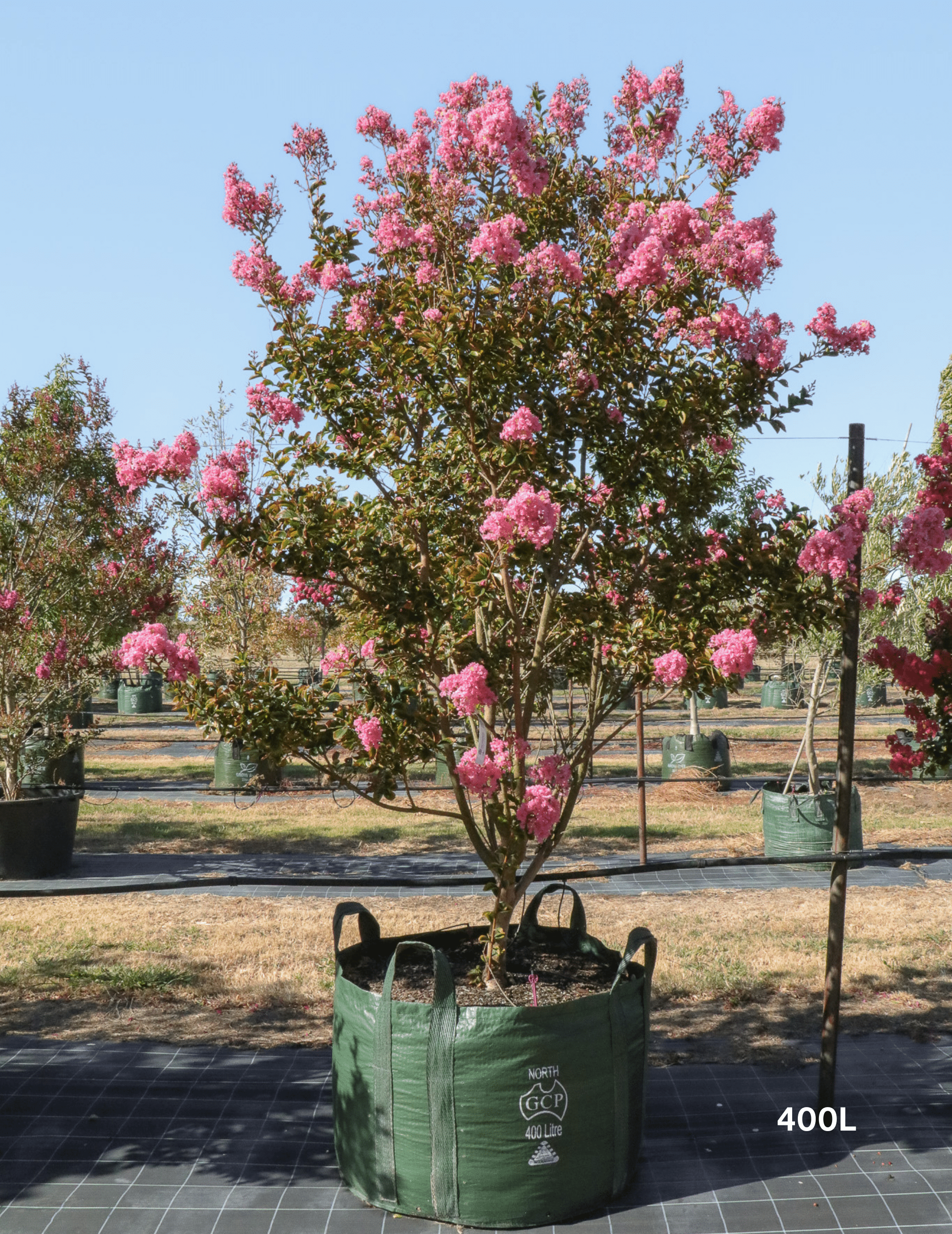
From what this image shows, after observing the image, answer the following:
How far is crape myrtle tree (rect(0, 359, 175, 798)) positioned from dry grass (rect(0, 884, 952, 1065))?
2.64m

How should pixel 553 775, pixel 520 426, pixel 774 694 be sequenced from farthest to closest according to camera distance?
pixel 774 694, pixel 553 775, pixel 520 426

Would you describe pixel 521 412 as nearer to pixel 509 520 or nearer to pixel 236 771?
pixel 509 520

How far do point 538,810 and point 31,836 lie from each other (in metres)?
7.38

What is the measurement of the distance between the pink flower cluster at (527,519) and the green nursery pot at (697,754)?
12.9 metres

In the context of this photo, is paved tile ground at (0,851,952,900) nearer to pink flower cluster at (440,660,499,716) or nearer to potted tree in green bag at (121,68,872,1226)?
potted tree in green bag at (121,68,872,1226)

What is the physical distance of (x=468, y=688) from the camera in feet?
12.9

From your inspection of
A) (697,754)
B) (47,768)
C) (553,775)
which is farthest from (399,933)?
(697,754)

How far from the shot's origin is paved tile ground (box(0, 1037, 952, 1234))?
13.5 ft

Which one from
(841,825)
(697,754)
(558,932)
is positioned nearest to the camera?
(841,825)

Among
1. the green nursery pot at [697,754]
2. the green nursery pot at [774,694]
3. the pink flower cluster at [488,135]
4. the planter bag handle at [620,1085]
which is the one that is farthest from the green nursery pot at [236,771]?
the green nursery pot at [774,694]

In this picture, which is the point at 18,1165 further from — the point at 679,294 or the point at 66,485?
the point at 66,485

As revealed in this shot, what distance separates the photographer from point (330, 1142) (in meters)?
4.83

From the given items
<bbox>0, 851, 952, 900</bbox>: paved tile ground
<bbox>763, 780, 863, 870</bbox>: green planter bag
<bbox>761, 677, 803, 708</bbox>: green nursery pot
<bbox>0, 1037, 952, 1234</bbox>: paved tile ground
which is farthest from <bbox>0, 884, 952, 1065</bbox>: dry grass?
<bbox>761, 677, 803, 708</bbox>: green nursery pot

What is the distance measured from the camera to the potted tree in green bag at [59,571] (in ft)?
35.1
